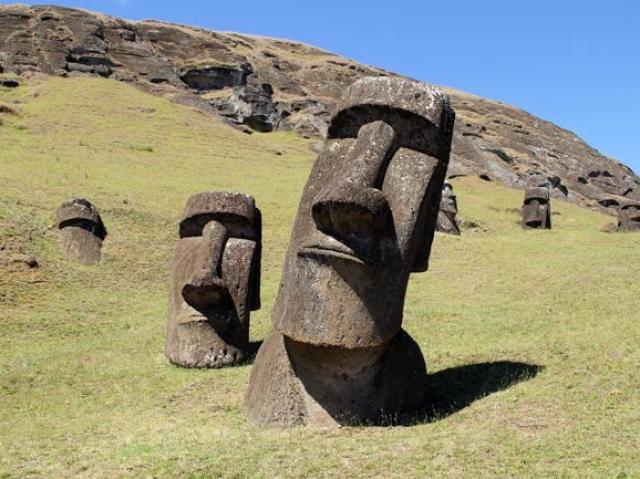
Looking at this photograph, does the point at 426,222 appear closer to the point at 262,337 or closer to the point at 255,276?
the point at 255,276

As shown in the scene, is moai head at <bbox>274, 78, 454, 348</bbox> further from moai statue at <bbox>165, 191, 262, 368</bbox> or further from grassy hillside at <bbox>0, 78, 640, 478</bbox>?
moai statue at <bbox>165, 191, 262, 368</bbox>

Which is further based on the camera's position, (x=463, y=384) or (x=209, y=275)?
(x=209, y=275)

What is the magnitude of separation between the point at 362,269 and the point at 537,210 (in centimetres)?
2514

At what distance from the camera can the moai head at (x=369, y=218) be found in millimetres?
7953

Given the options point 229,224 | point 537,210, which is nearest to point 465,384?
point 229,224

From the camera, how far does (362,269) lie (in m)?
7.95

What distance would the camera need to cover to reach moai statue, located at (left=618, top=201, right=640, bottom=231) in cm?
3040

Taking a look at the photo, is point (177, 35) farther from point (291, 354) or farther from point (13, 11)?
point (291, 354)

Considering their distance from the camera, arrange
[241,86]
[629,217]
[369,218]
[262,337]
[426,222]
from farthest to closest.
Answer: [241,86], [629,217], [262,337], [426,222], [369,218]

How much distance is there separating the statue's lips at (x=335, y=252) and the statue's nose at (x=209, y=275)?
451 centimetres

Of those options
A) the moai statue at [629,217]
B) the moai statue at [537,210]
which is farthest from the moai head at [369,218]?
the moai statue at [629,217]

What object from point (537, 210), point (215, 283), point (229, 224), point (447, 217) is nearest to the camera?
point (215, 283)

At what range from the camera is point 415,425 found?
27.0ft

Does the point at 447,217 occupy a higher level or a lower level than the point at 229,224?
higher
